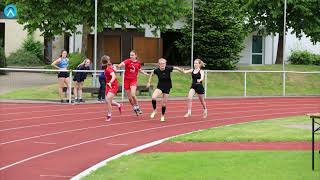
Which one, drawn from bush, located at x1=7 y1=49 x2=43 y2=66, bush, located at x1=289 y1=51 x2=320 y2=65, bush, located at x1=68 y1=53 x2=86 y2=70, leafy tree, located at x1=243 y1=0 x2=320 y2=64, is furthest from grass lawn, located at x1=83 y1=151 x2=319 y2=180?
bush, located at x1=289 y1=51 x2=320 y2=65

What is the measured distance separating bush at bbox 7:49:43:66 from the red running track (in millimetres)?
23378

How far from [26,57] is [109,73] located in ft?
98.3

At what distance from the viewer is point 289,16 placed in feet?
134

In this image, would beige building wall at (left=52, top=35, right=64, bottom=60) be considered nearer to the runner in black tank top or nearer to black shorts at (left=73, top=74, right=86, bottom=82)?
black shorts at (left=73, top=74, right=86, bottom=82)

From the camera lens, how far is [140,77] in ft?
107

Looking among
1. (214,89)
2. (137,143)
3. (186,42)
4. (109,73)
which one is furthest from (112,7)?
(137,143)

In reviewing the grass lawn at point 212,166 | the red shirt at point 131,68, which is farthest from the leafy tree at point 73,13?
the grass lawn at point 212,166

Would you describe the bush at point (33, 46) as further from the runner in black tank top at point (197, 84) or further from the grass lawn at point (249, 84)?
the runner in black tank top at point (197, 84)

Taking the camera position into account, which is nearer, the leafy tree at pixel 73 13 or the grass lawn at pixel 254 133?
the grass lawn at pixel 254 133

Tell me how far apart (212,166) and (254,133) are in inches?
207

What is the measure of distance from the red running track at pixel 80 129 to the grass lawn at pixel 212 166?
80cm

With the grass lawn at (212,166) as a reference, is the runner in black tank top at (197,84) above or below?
above

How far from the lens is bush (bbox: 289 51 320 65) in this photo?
50188 mm

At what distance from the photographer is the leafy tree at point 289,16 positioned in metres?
39.4
